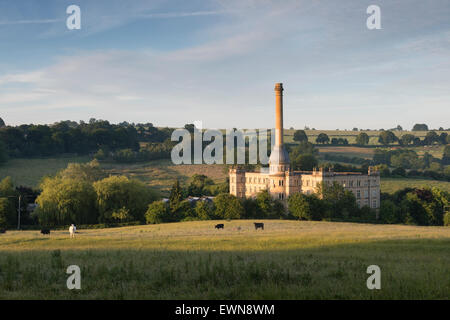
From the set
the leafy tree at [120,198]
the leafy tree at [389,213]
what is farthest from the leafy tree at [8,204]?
the leafy tree at [389,213]

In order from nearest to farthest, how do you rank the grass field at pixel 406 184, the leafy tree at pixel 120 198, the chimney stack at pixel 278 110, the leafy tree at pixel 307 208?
the leafy tree at pixel 307 208
the leafy tree at pixel 120 198
the chimney stack at pixel 278 110
the grass field at pixel 406 184

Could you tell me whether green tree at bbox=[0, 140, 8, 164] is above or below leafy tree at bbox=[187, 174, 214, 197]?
above

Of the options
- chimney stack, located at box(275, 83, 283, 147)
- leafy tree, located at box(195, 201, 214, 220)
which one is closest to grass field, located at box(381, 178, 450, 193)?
chimney stack, located at box(275, 83, 283, 147)

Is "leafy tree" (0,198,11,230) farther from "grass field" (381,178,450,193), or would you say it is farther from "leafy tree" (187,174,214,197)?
"grass field" (381,178,450,193)

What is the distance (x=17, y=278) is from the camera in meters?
17.6

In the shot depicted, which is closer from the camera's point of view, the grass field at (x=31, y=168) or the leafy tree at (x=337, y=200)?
the leafy tree at (x=337, y=200)

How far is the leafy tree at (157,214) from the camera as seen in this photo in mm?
74062

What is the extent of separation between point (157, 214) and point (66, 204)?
14.6 meters

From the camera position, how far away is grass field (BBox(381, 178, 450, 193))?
12344cm

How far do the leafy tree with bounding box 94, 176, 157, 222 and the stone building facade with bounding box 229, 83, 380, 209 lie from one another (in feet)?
102

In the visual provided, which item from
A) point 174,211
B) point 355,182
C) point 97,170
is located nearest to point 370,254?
point 174,211

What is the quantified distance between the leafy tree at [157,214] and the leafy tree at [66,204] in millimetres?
10228

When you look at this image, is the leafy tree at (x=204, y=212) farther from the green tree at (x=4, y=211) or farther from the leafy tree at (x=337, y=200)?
the green tree at (x=4, y=211)

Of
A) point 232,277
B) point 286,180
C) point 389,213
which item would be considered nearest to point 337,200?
point 389,213
